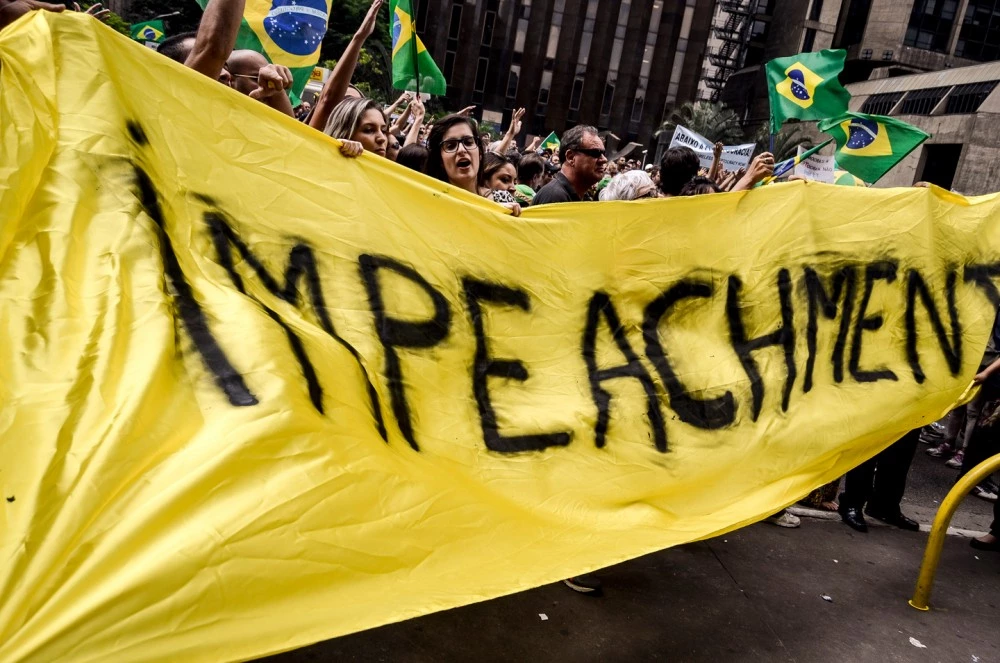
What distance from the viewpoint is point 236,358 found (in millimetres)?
2035

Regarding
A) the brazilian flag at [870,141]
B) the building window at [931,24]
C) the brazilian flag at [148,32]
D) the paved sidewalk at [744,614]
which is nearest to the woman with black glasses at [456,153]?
the paved sidewalk at [744,614]

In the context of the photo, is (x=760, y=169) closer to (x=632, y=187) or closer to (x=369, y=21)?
(x=632, y=187)

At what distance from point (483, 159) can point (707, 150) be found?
8.35 m

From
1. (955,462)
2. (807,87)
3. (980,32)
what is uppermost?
(980,32)

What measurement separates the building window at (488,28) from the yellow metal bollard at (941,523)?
5515 centimetres

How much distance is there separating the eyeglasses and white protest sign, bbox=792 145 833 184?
188 inches

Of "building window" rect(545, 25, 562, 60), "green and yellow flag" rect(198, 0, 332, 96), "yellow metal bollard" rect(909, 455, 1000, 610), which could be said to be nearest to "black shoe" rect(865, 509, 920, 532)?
"yellow metal bollard" rect(909, 455, 1000, 610)

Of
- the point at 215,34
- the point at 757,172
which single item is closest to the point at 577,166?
the point at 757,172

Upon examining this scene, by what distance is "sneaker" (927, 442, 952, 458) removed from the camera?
5.93 meters

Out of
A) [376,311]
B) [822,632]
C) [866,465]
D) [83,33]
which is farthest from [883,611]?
[83,33]

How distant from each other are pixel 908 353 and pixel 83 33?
3.46 meters

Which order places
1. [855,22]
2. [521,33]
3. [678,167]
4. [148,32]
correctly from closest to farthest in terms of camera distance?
[678,167], [148,32], [855,22], [521,33]

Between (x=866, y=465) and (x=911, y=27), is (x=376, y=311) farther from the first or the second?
(x=911, y=27)

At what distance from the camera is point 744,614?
10.6 feet
